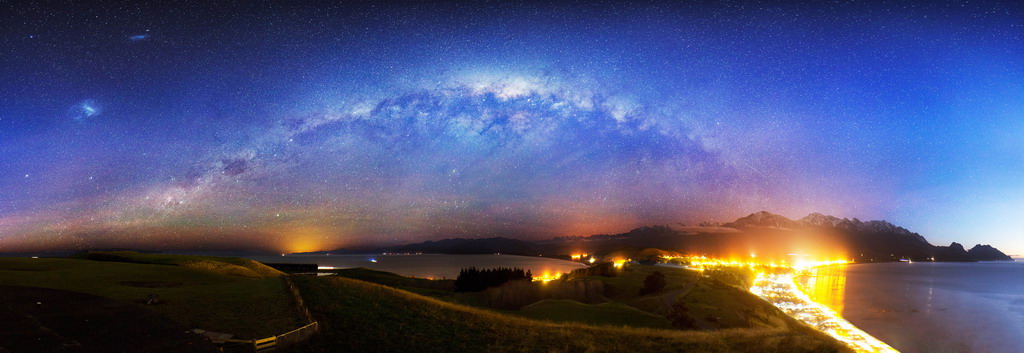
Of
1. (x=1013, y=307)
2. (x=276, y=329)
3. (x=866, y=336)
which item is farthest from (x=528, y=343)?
(x=1013, y=307)

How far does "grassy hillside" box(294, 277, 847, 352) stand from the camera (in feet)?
60.8

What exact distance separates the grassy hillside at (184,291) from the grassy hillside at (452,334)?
5.31 feet

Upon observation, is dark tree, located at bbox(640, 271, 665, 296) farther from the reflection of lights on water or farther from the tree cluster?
the tree cluster

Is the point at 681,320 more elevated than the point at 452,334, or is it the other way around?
the point at 452,334

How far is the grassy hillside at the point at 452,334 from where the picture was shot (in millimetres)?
18547

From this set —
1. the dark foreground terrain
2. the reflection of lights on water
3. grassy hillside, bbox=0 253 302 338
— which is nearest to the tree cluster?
grassy hillside, bbox=0 253 302 338

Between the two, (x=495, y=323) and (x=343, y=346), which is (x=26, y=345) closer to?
(x=343, y=346)

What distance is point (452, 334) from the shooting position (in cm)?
2116

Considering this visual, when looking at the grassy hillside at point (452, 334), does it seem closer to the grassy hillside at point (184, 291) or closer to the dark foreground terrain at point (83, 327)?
the grassy hillside at point (184, 291)

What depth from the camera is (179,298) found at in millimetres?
20047

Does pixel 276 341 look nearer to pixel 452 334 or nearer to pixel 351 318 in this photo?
pixel 351 318

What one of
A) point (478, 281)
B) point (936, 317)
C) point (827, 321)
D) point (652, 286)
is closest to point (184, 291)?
point (478, 281)

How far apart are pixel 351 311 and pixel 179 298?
6824 mm

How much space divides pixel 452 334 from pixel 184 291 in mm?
12406
